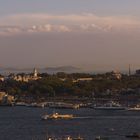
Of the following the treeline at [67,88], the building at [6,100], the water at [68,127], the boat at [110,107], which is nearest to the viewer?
the water at [68,127]

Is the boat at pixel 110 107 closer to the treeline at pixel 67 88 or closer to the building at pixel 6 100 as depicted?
the building at pixel 6 100

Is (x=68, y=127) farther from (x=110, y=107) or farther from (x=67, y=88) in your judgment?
(x=67, y=88)

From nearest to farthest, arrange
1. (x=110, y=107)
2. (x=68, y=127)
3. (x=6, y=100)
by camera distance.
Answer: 1. (x=68, y=127)
2. (x=110, y=107)
3. (x=6, y=100)

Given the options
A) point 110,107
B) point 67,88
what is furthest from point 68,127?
point 67,88

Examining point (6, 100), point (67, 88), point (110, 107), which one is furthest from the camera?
point (67, 88)

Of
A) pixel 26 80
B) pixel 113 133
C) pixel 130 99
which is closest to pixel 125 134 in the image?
pixel 113 133

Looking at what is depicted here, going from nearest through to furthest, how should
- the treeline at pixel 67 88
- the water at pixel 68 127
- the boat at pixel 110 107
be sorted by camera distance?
the water at pixel 68 127 < the boat at pixel 110 107 < the treeline at pixel 67 88

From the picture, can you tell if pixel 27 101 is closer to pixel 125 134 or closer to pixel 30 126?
pixel 30 126

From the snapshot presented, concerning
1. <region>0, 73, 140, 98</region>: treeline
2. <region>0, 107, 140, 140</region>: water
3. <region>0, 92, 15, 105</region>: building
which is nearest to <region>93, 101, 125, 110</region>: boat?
<region>0, 107, 140, 140</region>: water

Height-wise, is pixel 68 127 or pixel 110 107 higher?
pixel 110 107

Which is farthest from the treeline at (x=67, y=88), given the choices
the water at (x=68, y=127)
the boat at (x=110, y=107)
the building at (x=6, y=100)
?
the water at (x=68, y=127)

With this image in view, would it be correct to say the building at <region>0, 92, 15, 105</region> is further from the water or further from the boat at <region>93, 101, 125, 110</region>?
the water

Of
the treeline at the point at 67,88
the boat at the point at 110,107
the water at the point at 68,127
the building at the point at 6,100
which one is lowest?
the water at the point at 68,127

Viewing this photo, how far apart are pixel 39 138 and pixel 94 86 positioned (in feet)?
196
